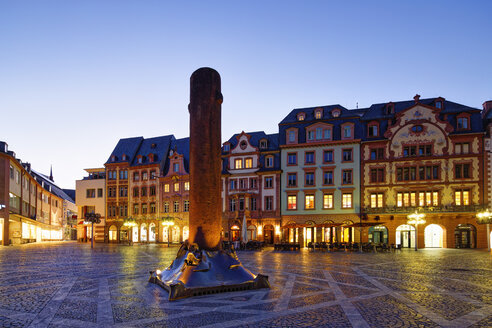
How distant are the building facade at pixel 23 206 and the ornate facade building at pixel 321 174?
33.2m

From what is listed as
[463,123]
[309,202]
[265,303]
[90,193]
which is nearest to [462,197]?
[463,123]

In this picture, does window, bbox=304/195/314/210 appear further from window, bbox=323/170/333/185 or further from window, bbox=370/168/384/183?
window, bbox=370/168/384/183

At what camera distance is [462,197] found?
4447cm

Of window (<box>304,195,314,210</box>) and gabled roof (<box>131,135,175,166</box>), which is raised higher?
gabled roof (<box>131,135,175,166</box>)

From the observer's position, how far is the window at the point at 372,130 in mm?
48719

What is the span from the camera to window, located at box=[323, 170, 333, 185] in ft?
162

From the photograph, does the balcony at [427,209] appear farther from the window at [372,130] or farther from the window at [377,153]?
the window at [372,130]

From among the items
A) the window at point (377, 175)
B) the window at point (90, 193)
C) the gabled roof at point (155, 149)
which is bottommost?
the window at point (90, 193)

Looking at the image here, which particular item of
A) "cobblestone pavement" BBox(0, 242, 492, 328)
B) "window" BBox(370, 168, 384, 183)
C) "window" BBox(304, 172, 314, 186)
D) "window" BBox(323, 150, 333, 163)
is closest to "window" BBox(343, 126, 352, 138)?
"window" BBox(323, 150, 333, 163)

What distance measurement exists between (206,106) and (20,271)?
12279 millimetres

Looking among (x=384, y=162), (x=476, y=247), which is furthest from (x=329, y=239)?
(x=476, y=247)

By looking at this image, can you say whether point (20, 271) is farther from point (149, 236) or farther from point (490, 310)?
point (149, 236)

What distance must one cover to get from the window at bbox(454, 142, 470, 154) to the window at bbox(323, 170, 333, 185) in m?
13.5

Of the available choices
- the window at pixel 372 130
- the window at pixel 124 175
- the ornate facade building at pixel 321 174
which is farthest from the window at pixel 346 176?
the window at pixel 124 175
